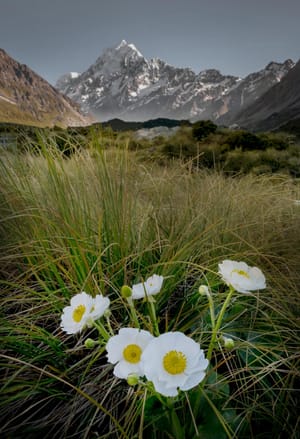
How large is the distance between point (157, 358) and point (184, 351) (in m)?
0.05

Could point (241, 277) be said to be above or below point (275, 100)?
above

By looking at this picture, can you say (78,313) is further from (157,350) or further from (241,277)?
(241,277)

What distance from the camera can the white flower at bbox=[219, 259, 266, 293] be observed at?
65 centimetres

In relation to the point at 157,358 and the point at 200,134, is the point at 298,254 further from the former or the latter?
the point at 200,134

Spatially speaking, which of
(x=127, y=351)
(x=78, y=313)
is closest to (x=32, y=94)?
(x=78, y=313)

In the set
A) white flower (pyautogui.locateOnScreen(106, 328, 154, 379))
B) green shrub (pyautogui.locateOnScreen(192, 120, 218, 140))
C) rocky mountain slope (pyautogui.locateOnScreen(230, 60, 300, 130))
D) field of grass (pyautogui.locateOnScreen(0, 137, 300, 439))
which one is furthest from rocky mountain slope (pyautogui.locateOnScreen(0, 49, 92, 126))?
white flower (pyautogui.locateOnScreen(106, 328, 154, 379))

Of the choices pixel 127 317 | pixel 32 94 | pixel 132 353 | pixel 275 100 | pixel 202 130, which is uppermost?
pixel 32 94

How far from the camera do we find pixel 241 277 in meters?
0.66

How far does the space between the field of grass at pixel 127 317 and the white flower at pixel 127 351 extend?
0.11 meters

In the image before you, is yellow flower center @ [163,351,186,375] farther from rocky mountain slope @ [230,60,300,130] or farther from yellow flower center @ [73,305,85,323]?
rocky mountain slope @ [230,60,300,130]

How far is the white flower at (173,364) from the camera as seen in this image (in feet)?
1.59

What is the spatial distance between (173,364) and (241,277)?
24 cm

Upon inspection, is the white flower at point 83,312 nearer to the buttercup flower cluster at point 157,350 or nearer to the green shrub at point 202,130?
the buttercup flower cluster at point 157,350

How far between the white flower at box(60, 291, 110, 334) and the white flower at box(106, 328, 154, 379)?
59 millimetres
